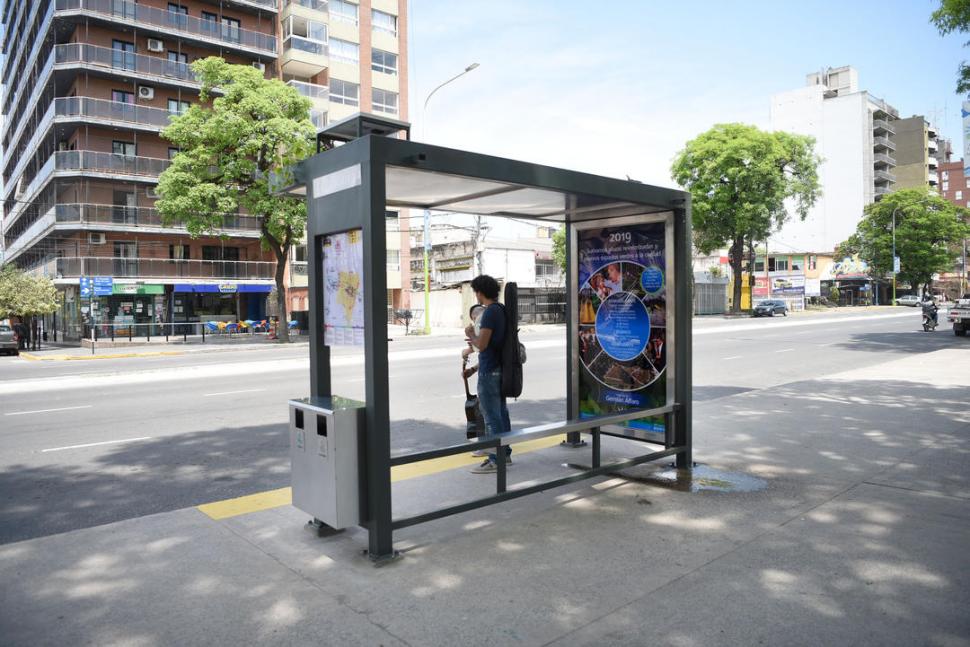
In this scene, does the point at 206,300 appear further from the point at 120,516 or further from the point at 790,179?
the point at 790,179

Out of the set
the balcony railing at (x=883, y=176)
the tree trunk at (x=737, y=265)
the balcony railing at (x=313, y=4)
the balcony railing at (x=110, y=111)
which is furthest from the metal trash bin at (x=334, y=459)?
the balcony railing at (x=883, y=176)

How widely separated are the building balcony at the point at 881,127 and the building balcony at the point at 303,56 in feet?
236

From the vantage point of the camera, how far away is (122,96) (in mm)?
37562

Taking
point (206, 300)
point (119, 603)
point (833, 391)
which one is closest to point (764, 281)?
point (206, 300)

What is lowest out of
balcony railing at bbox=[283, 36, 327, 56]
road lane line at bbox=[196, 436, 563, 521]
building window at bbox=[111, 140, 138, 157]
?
road lane line at bbox=[196, 436, 563, 521]

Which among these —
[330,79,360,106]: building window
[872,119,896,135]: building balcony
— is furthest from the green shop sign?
[872,119,896,135]: building balcony

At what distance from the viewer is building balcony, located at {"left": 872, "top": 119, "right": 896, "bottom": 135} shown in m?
84.5

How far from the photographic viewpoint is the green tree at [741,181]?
1866 inches

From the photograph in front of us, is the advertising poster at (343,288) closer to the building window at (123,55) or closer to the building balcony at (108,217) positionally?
the building balcony at (108,217)

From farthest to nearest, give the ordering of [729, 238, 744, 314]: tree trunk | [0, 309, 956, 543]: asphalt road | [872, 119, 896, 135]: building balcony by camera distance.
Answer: [872, 119, 896, 135]: building balcony → [729, 238, 744, 314]: tree trunk → [0, 309, 956, 543]: asphalt road

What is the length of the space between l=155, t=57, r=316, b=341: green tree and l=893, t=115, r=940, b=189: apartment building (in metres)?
92.4

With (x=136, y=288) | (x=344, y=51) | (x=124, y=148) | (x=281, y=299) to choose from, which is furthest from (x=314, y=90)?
(x=281, y=299)

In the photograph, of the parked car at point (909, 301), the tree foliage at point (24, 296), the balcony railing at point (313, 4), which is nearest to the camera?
the tree foliage at point (24, 296)

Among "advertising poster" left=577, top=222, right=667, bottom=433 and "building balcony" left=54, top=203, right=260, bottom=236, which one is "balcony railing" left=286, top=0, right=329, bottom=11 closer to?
"building balcony" left=54, top=203, right=260, bottom=236
